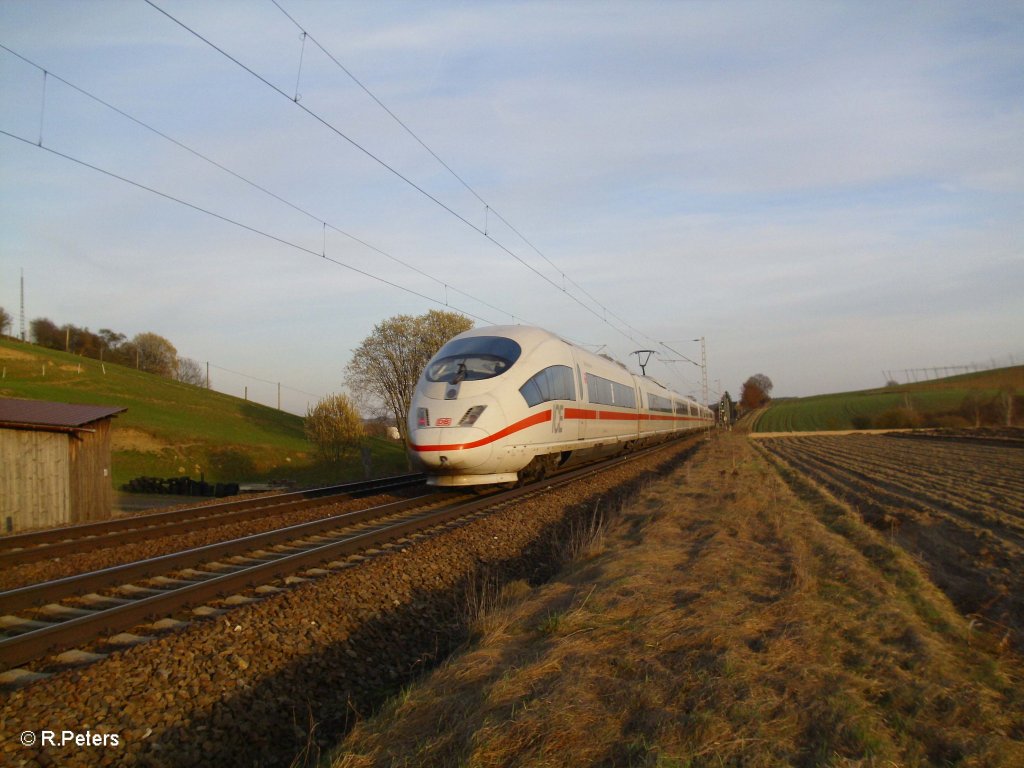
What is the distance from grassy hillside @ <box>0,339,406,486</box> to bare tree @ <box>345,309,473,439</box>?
4.36 meters

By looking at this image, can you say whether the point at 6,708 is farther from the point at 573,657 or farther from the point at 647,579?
the point at 647,579

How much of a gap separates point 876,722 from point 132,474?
37862 millimetres

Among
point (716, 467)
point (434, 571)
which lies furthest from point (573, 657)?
point (716, 467)

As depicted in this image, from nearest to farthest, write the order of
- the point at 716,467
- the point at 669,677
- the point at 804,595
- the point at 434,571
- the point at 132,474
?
the point at 669,677 → the point at 804,595 → the point at 434,571 → the point at 716,467 → the point at 132,474

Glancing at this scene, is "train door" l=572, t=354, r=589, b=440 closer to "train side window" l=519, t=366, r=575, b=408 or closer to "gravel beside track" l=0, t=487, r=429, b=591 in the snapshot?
"train side window" l=519, t=366, r=575, b=408

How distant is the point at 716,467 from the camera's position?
21.4 metres

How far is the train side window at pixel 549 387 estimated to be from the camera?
45.5 feet

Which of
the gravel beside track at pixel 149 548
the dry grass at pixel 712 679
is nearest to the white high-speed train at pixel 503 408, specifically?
the gravel beside track at pixel 149 548

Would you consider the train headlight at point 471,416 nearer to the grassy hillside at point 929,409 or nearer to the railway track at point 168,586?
the railway track at point 168,586

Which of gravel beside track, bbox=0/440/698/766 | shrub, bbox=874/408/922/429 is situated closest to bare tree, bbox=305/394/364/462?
gravel beside track, bbox=0/440/698/766

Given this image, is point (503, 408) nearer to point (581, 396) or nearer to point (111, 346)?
point (581, 396)

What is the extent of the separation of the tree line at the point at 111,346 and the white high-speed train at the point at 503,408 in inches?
3485

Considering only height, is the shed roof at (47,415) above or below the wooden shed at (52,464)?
above

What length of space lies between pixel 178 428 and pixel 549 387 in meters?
37.8
